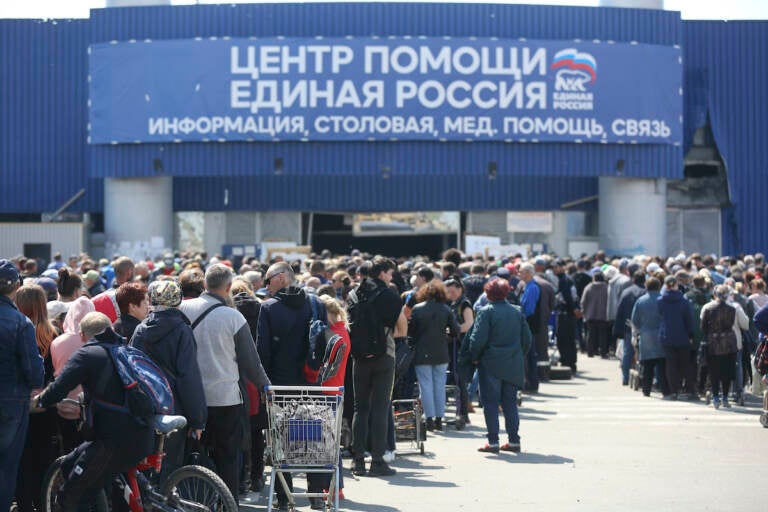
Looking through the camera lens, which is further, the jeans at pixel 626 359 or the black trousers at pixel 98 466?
the jeans at pixel 626 359

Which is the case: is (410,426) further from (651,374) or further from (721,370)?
(651,374)

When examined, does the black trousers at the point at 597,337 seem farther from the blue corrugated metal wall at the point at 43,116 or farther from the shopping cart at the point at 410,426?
the blue corrugated metal wall at the point at 43,116

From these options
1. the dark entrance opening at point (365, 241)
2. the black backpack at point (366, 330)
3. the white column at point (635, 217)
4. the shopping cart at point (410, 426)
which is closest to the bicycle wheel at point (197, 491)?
the black backpack at point (366, 330)

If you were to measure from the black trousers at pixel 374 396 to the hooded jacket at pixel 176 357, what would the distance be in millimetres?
3279

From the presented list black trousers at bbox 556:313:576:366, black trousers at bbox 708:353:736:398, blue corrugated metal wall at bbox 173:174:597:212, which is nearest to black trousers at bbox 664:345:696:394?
black trousers at bbox 708:353:736:398

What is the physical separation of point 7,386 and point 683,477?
6689mm

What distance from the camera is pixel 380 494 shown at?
1078 centimetres

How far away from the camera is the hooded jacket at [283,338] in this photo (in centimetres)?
1016

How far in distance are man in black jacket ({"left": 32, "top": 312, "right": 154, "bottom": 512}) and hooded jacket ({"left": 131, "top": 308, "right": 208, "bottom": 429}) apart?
2.21ft

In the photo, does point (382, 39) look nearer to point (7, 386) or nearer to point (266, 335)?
point (266, 335)

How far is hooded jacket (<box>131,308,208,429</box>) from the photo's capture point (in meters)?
8.48

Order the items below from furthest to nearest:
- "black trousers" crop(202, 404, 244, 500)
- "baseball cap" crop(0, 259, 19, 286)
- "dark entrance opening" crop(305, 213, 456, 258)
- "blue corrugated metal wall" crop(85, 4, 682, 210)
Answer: "dark entrance opening" crop(305, 213, 456, 258) → "blue corrugated metal wall" crop(85, 4, 682, 210) → "black trousers" crop(202, 404, 244, 500) → "baseball cap" crop(0, 259, 19, 286)

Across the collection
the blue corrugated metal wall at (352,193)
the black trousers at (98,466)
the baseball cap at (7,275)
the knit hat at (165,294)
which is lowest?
the black trousers at (98,466)

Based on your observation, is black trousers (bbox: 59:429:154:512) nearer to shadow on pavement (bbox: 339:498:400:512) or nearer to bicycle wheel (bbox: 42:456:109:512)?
bicycle wheel (bbox: 42:456:109:512)
